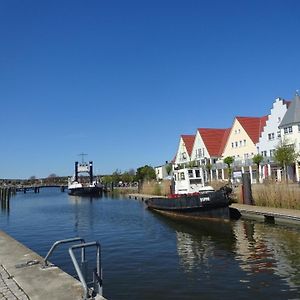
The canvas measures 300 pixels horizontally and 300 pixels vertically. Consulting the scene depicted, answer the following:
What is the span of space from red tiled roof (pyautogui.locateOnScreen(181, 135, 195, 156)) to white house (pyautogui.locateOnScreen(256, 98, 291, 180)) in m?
25.9

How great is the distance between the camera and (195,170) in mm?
33438

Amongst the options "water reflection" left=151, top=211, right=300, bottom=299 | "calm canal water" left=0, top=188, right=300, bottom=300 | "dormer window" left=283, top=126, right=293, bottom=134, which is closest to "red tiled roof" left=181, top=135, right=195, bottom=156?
"dormer window" left=283, top=126, right=293, bottom=134

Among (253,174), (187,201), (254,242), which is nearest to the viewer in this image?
(254,242)

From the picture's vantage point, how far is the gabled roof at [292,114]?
52.3 metres

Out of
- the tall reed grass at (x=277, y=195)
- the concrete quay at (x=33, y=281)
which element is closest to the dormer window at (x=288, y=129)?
the tall reed grass at (x=277, y=195)

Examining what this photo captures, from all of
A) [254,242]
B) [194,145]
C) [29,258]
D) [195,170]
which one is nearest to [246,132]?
[194,145]

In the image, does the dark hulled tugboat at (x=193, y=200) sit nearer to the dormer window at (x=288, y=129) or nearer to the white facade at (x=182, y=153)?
the dormer window at (x=288, y=129)

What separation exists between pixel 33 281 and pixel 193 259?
7765 mm

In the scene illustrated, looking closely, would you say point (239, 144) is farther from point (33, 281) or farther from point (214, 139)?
point (33, 281)

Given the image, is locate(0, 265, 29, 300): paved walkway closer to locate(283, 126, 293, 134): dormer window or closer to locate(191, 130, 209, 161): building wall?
locate(283, 126, 293, 134): dormer window

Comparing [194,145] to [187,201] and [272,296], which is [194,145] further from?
[272,296]

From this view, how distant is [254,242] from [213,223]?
8.43 m

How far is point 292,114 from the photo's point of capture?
53.3 meters

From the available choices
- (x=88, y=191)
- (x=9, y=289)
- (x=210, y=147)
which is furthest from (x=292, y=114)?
(x=9, y=289)
